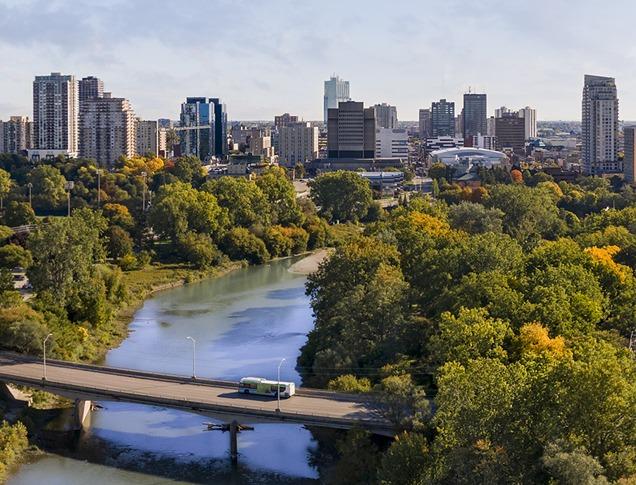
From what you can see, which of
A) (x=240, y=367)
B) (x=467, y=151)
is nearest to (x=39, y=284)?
(x=240, y=367)

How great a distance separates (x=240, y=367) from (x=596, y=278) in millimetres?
7018

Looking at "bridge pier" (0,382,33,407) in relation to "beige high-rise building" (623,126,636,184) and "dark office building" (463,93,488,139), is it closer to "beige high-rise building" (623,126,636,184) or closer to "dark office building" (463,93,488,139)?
"beige high-rise building" (623,126,636,184)

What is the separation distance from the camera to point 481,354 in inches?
585

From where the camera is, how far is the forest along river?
1418 centimetres

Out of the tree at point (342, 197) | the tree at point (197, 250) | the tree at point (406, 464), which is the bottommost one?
the tree at point (406, 464)

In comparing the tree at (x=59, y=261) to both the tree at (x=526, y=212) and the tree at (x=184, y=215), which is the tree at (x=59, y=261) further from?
the tree at (x=526, y=212)

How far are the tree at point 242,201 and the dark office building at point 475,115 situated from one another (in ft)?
232

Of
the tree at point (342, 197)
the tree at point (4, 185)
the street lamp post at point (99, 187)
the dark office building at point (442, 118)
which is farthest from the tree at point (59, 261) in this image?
the dark office building at point (442, 118)

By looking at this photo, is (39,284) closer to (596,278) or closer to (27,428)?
(27,428)

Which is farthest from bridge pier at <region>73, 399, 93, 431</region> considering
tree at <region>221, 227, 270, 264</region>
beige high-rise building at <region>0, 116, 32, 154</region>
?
beige high-rise building at <region>0, 116, 32, 154</region>

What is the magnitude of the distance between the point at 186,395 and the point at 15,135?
2170 inches

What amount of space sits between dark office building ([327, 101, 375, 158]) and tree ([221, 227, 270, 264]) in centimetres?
3113

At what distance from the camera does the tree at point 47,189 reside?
4366 centimetres

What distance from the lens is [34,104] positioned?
209ft
